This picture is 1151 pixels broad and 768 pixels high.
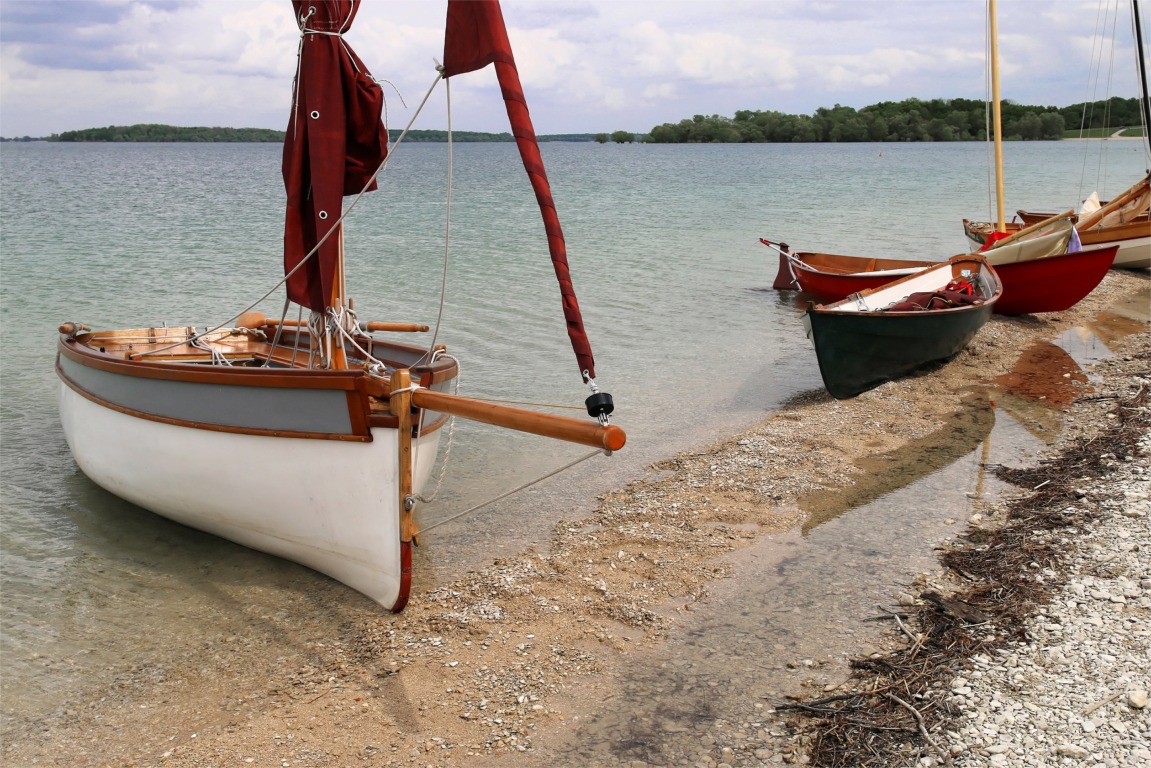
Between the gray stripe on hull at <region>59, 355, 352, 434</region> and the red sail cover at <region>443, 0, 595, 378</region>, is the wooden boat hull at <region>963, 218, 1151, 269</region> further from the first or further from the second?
the gray stripe on hull at <region>59, 355, 352, 434</region>

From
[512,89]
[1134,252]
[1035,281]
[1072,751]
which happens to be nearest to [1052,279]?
[1035,281]

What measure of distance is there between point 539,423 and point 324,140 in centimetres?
318

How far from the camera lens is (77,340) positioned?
9.43 meters

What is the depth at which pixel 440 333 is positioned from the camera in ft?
54.8

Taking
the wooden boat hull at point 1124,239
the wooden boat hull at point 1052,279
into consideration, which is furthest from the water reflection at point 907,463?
the wooden boat hull at point 1124,239

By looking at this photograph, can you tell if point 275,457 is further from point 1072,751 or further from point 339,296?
point 1072,751

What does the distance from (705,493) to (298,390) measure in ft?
13.5

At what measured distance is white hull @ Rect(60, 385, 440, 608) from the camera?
602 centimetres

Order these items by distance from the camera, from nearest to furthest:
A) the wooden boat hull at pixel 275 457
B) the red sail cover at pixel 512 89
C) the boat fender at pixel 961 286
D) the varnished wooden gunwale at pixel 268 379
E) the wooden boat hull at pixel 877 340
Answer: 1. the red sail cover at pixel 512 89
2. the varnished wooden gunwale at pixel 268 379
3. the wooden boat hull at pixel 275 457
4. the wooden boat hull at pixel 877 340
5. the boat fender at pixel 961 286

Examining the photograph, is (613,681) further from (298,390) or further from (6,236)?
(6,236)

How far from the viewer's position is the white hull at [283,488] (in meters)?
6.02

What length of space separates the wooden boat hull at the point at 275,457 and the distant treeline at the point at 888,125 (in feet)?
493

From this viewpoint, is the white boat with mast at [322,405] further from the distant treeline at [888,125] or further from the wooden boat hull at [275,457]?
the distant treeline at [888,125]

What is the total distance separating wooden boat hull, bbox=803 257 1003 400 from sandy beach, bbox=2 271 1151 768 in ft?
9.52
